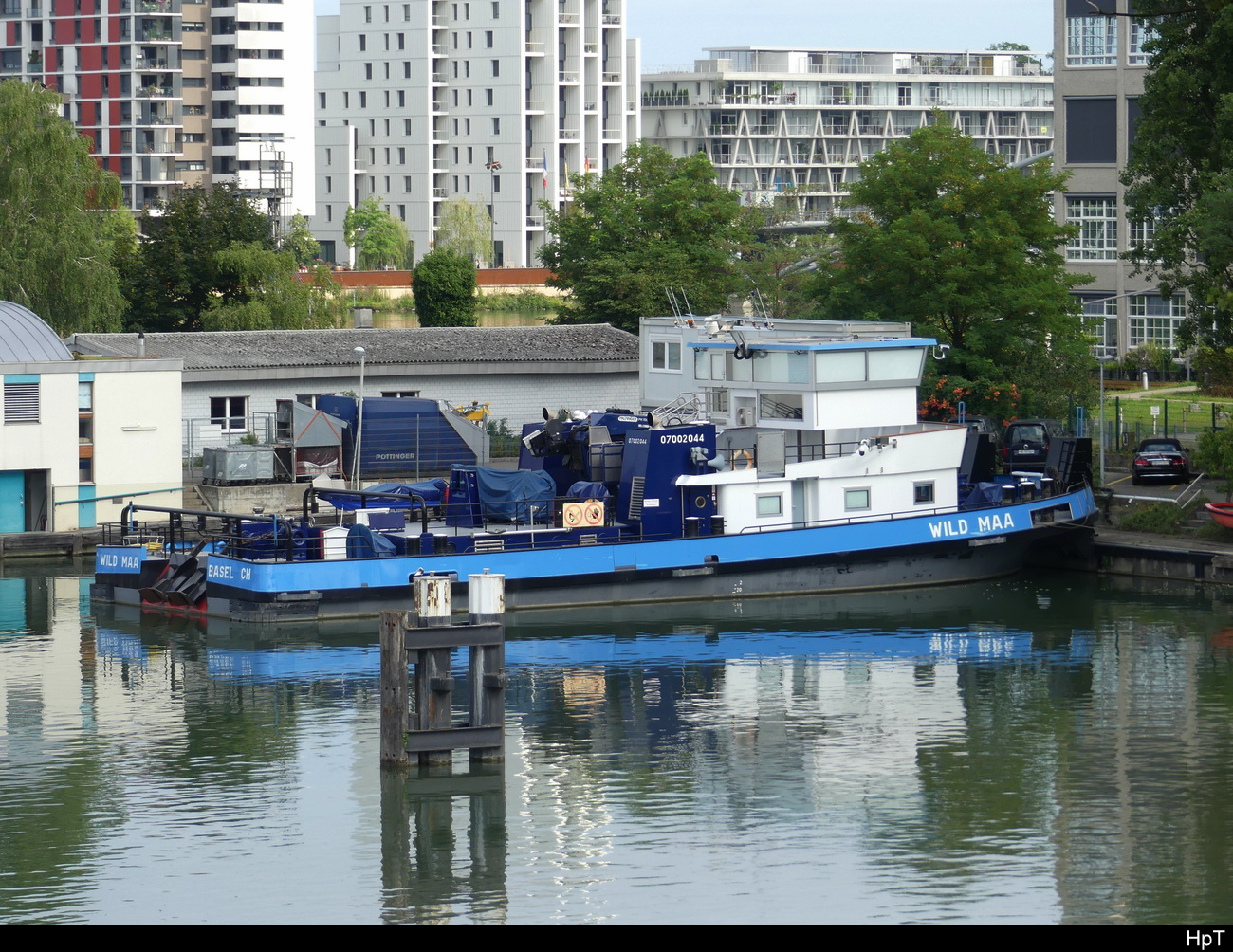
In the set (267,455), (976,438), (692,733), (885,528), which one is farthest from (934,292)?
(692,733)

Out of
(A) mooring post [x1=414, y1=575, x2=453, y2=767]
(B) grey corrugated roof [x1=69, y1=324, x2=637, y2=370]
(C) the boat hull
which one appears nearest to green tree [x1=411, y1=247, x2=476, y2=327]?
(B) grey corrugated roof [x1=69, y1=324, x2=637, y2=370]

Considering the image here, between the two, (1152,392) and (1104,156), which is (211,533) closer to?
(1152,392)

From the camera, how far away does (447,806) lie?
23.4 meters

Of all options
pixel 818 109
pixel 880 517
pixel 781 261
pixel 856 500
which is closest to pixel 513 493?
pixel 856 500

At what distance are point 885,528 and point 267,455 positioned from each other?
1590 cm

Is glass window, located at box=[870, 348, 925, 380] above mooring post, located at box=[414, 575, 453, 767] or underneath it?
above

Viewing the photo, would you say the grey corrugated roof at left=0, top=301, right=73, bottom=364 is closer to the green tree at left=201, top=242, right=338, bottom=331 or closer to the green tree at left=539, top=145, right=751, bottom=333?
the green tree at left=201, top=242, right=338, bottom=331

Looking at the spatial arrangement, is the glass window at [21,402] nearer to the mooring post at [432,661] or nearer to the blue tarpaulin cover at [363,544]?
the blue tarpaulin cover at [363,544]

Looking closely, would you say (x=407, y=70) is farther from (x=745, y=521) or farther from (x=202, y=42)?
(x=745, y=521)

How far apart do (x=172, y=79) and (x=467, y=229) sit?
22.0 metres

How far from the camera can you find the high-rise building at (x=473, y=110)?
128m

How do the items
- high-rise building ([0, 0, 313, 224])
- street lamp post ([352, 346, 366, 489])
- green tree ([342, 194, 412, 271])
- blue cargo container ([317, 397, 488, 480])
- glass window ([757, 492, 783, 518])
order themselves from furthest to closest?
1. high-rise building ([0, 0, 313, 224])
2. green tree ([342, 194, 412, 271])
3. blue cargo container ([317, 397, 488, 480])
4. street lamp post ([352, 346, 366, 489])
5. glass window ([757, 492, 783, 518])

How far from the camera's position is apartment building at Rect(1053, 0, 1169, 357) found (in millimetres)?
66875

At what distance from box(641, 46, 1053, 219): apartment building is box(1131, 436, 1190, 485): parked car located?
108438 millimetres
